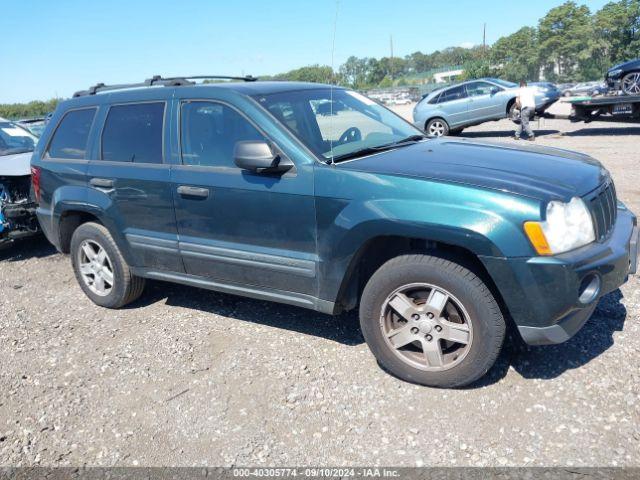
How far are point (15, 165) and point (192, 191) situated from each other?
3921 millimetres

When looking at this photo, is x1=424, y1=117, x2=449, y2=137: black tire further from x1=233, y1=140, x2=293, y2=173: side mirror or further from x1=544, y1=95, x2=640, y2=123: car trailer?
x1=233, y1=140, x2=293, y2=173: side mirror

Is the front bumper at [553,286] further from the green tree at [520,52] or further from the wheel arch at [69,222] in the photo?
the green tree at [520,52]

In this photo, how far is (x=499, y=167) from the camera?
334 cm

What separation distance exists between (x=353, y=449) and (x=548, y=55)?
93.8m

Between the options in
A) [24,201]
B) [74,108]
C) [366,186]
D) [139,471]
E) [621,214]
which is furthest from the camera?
[24,201]

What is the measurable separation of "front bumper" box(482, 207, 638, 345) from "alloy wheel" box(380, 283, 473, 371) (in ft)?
1.00

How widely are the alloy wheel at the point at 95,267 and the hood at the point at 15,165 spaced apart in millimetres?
2205

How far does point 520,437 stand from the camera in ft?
9.38

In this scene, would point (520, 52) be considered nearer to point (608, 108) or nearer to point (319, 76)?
point (608, 108)

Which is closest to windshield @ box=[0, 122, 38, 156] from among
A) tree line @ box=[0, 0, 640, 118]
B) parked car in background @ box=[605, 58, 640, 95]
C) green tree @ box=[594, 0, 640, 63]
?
parked car in background @ box=[605, 58, 640, 95]

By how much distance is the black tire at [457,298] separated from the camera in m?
3.07

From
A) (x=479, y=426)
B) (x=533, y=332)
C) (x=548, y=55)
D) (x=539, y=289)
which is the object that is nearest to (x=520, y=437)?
(x=479, y=426)

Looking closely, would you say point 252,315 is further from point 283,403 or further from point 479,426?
point 479,426

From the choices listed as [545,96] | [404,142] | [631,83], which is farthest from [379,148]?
[545,96]
